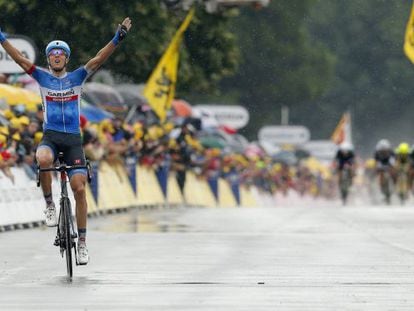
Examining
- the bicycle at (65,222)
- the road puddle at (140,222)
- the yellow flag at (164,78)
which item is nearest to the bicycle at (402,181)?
the yellow flag at (164,78)

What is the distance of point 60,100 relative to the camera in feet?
50.5

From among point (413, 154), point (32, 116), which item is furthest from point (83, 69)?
point (413, 154)

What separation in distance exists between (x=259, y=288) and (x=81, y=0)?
82.7 feet

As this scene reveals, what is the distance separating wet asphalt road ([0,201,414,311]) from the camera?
12.5 meters

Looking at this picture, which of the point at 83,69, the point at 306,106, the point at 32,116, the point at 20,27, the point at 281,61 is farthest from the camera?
the point at 306,106

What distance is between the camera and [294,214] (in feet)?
99.9

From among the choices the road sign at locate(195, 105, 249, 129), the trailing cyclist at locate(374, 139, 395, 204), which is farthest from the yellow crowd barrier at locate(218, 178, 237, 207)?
the road sign at locate(195, 105, 249, 129)

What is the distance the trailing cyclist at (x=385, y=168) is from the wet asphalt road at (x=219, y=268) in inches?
780

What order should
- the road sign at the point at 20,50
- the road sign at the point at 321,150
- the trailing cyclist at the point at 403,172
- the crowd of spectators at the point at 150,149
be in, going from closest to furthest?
the road sign at the point at 20,50 < the crowd of spectators at the point at 150,149 < the trailing cyclist at the point at 403,172 < the road sign at the point at 321,150

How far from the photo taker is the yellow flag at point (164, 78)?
39188 millimetres

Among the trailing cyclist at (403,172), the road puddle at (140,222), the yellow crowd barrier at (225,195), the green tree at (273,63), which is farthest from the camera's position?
the green tree at (273,63)

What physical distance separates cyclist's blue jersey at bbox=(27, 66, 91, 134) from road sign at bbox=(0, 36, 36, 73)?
33.0 feet

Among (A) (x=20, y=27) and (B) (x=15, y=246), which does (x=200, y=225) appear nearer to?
(B) (x=15, y=246)

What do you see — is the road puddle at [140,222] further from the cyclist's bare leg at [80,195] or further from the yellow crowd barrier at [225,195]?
the yellow crowd barrier at [225,195]
